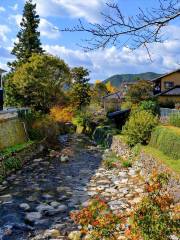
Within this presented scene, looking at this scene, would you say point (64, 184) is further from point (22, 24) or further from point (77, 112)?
point (22, 24)

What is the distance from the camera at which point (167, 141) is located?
21.4 metres

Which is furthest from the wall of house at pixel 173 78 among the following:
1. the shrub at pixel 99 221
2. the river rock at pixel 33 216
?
the shrub at pixel 99 221

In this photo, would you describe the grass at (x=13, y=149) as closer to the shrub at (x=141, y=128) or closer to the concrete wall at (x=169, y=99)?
the shrub at (x=141, y=128)

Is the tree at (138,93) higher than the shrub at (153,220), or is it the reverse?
the tree at (138,93)

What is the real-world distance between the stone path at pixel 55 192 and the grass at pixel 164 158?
1408 millimetres

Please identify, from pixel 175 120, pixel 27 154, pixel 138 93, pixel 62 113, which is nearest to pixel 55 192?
pixel 27 154

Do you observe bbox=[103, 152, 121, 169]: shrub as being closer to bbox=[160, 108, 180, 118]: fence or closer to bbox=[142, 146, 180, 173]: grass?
bbox=[142, 146, 180, 173]: grass

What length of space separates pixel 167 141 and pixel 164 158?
1.55m

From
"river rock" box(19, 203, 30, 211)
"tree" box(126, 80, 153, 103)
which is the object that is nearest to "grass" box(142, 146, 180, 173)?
"river rock" box(19, 203, 30, 211)

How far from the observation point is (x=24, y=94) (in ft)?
135

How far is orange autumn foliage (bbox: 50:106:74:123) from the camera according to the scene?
3884 cm

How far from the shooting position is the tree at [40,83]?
39969mm

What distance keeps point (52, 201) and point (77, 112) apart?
28365 mm

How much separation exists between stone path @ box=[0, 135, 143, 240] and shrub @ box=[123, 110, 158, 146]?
262 cm
